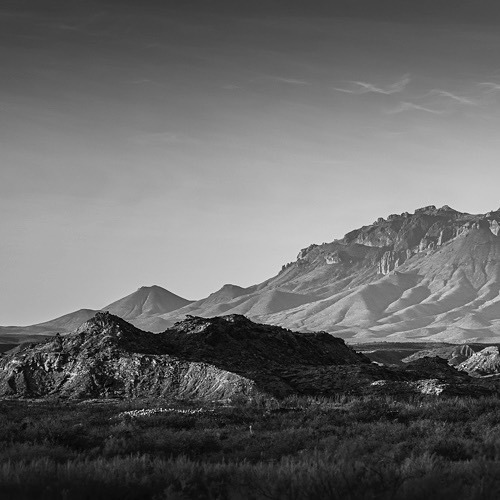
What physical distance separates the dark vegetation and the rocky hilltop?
246cm

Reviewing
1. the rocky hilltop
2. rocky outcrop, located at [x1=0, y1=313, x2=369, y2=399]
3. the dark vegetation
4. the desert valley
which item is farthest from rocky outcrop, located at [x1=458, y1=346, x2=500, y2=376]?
the dark vegetation

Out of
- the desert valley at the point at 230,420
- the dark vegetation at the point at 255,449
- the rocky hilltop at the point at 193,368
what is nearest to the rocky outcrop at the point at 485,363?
the desert valley at the point at 230,420

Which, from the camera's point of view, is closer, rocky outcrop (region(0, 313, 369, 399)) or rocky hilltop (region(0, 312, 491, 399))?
rocky hilltop (region(0, 312, 491, 399))

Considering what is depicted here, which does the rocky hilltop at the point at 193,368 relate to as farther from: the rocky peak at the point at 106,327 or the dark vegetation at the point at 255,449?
the dark vegetation at the point at 255,449

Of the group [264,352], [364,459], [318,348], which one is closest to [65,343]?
[264,352]

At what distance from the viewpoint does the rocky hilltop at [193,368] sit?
26062mm

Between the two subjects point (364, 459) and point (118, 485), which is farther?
point (364, 459)

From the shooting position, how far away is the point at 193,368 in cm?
2823

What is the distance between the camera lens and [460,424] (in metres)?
16.5

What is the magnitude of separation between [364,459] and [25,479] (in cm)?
580

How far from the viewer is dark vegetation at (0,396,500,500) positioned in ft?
28.6

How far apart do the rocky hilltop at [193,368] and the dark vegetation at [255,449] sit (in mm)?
2465

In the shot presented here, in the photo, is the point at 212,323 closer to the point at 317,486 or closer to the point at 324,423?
the point at 324,423

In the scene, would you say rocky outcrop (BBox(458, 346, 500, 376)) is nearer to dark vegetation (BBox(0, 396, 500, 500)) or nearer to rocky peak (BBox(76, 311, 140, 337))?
rocky peak (BBox(76, 311, 140, 337))
